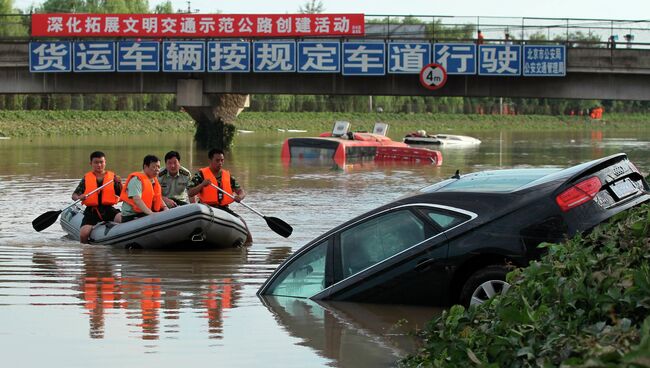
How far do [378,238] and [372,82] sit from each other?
35.2 meters

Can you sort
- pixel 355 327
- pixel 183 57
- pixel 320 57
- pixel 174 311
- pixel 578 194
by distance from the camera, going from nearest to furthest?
pixel 578 194 < pixel 355 327 < pixel 174 311 < pixel 320 57 < pixel 183 57

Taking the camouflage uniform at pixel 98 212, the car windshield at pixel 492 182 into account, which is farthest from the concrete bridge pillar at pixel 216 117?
the car windshield at pixel 492 182

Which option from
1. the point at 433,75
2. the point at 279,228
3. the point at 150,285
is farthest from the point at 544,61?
the point at 150,285

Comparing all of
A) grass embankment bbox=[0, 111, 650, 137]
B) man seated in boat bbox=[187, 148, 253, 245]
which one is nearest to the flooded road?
man seated in boat bbox=[187, 148, 253, 245]

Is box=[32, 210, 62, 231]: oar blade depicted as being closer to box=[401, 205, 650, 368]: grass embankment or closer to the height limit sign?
box=[401, 205, 650, 368]: grass embankment

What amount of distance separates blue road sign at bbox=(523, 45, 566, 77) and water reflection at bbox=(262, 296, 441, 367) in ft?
107

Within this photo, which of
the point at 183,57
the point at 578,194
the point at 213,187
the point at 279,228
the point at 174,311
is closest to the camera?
the point at 578,194

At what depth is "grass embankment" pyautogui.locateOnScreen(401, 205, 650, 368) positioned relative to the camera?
5807mm

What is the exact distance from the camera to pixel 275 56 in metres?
44.7

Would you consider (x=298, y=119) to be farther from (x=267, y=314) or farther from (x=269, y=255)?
(x=267, y=314)

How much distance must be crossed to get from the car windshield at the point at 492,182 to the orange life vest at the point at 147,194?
7.21 m

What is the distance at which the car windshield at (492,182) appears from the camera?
989cm

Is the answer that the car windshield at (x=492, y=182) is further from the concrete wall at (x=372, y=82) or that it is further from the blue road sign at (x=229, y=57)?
the blue road sign at (x=229, y=57)

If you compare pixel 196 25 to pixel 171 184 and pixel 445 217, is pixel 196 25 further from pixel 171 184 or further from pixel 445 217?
pixel 445 217
